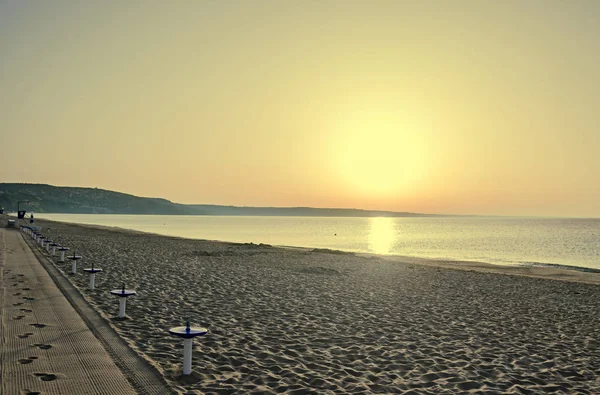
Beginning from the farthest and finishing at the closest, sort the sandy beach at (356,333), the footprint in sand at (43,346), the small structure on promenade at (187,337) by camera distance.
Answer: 1. the footprint in sand at (43,346)
2. the sandy beach at (356,333)
3. the small structure on promenade at (187,337)

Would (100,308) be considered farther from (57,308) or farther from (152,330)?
(152,330)

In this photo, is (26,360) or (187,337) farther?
(26,360)

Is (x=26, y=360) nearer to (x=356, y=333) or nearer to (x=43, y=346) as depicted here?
(x=43, y=346)

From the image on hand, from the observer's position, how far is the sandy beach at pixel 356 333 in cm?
788

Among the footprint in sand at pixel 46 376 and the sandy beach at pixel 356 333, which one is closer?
the footprint in sand at pixel 46 376

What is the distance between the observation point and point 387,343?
33.9 ft

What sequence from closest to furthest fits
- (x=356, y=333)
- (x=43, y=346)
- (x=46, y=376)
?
(x=46, y=376)
(x=43, y=346)
(x=356, y=333)

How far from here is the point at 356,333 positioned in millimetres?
11148

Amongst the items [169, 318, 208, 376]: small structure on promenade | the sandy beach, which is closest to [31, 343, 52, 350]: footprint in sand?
the sandy beach

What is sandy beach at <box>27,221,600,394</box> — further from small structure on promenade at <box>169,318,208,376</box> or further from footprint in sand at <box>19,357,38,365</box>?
footprint in sand at <box>19,357,38,365</box>

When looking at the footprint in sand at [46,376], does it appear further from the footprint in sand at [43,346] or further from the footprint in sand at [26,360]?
the footprint in sand at [43,346]

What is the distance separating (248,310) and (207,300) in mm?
1927

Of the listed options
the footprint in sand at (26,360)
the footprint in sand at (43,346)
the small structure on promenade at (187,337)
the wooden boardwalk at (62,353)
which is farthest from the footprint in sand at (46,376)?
the small structure on promenade at (187,337)

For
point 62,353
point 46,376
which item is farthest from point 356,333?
point 46,376
